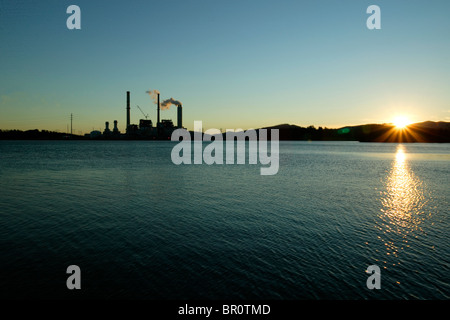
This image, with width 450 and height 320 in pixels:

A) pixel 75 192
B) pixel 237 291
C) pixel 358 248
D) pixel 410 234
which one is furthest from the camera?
pixel 75 192

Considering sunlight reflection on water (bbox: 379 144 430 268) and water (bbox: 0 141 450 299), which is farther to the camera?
sunlight reflection on water (bbox: 379 144 430 268)

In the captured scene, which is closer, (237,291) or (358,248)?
(237,291)

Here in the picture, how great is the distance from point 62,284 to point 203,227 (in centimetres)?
765

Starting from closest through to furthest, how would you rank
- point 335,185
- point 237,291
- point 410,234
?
point 237,291 → point 410,234 → point 335,185

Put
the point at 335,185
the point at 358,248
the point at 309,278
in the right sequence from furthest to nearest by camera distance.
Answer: the point at 335,185 < the point at 358,248 < the point at 309,278

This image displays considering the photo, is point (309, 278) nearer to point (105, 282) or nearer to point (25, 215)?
point (105, 282)

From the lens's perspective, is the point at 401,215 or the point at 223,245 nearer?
the point at 223,245

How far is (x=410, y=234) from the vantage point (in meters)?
14.2

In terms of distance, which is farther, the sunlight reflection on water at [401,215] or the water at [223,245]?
the sunlight reflection on water at [401,215]

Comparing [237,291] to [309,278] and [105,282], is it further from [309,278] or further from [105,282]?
[105,282]

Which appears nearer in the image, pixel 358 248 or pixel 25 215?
pixel 358 248
